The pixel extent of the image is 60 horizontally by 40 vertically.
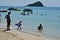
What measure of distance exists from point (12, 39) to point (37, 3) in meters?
104

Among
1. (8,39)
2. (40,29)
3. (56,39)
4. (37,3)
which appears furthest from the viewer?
(37,3)

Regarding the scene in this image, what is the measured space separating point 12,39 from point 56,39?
452cm

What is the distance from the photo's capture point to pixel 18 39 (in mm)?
13391

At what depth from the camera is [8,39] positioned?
13047mm

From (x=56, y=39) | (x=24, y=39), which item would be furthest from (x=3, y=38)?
(x=56, y=39)

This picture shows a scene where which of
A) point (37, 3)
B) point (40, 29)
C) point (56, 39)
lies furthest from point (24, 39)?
point (37, 3)

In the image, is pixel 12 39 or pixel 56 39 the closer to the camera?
pixel 12 39

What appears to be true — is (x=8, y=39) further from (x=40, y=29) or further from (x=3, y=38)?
(x=40, y=29)

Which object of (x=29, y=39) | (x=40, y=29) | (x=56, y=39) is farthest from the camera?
(x=40, y=29)

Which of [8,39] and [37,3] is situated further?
[37,3]

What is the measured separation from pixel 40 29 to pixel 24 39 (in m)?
8.60

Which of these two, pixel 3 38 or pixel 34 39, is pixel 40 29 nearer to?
pixel 34 39

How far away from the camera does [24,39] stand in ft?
45.0

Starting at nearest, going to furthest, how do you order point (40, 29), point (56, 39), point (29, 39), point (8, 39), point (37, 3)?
point (8, 39)
point (29, 39)
point (56, 39)
point (40, 29)
point (37, 3)
